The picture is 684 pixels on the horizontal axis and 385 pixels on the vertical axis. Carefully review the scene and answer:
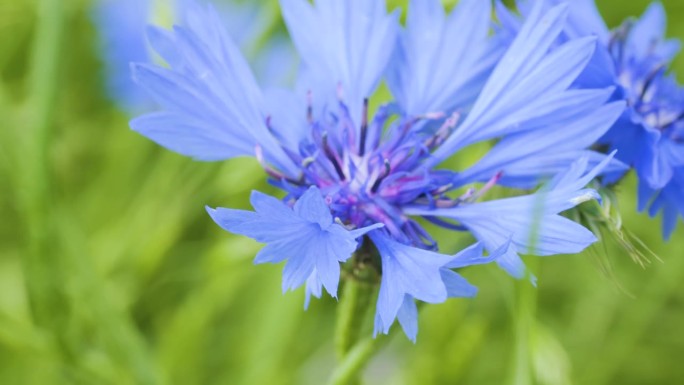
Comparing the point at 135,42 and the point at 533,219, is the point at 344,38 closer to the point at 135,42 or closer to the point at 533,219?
the point at 533,219

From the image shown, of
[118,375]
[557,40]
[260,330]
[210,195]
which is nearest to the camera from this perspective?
[557,40]

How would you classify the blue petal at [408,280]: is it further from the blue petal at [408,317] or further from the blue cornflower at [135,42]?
the blue cornflower at [135,42]

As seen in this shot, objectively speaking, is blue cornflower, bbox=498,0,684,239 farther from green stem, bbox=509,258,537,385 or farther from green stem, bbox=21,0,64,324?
green stem, bbox=21,0,64,324

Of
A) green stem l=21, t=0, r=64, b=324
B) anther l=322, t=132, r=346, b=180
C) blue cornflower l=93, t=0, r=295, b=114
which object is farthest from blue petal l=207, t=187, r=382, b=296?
blue cornflower l=93, t=0, r=295, b=114

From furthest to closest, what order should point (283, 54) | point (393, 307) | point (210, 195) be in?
point (283, 54)
point (210, 195)
point (393, 307)

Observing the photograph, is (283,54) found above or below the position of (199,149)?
below

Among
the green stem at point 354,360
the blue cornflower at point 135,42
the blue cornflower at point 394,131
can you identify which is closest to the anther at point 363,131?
the blue cornflower at point 394,131

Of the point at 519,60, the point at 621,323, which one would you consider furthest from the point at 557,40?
the point at 621,323

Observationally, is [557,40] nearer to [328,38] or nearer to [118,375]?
[328,38]
